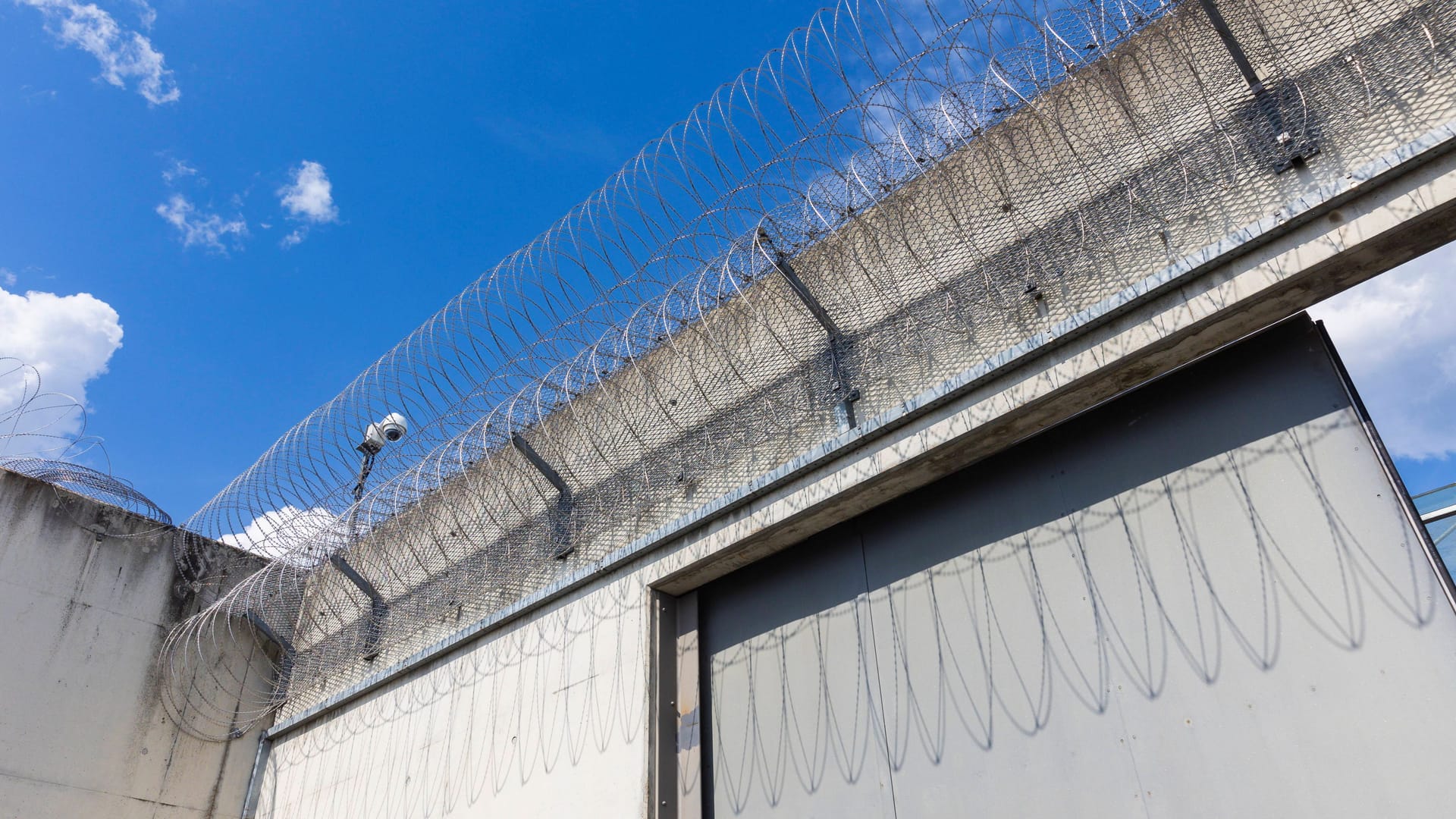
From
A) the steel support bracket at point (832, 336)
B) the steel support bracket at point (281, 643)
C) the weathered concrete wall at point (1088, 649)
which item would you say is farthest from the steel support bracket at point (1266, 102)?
the steel support bracket at point (281, 643)

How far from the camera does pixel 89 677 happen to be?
784 centimetres

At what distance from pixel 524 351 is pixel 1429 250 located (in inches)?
195

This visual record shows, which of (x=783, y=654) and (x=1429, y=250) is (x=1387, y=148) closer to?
(x=1429, y=250)

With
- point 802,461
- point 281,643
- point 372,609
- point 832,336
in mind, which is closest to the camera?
point 802,461

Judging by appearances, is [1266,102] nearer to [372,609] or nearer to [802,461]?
[802,461]

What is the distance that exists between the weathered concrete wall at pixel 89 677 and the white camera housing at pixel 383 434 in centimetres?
199

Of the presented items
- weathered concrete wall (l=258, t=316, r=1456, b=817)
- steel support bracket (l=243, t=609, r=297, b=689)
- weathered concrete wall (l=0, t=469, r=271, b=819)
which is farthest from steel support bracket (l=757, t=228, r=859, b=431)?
weathered concrete wall (l=0, t=469, r=271, b=819)

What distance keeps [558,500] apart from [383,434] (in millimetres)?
3100

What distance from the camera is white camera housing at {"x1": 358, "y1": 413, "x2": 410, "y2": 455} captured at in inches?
348

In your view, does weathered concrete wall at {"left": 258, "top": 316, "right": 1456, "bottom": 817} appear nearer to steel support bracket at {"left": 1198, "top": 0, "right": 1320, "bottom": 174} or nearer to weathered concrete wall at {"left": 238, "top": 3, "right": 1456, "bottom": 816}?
weathered concrete wall at {"left": 238, "top": 3, "right": 1456, "bottom": 816}

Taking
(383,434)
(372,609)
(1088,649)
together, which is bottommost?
(1088,649)

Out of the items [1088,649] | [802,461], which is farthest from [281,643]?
[1088,649]

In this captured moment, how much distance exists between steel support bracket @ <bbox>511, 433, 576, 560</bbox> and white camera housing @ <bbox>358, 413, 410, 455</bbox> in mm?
2622

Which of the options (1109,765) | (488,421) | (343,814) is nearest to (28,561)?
(343,814)
